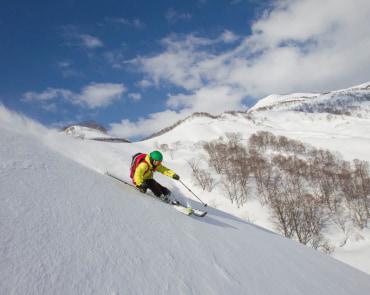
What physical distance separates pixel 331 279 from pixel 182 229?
4048mm

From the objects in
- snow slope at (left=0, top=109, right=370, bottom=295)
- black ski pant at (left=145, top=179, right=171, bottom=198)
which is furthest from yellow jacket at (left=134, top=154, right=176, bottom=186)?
snow slope at (left=0, top=109, right=370, bottom=295)

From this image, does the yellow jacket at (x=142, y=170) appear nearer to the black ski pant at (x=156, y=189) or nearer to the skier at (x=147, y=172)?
the skier at (x=147, y=172)

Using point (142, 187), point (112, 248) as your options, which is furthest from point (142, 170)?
point (112, 248)

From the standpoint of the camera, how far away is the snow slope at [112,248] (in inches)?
92.2

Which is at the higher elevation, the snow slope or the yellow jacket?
the yellow jacket

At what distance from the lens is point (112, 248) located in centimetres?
312

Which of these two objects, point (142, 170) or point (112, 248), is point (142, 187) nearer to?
point (142, 170)

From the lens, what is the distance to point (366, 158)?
92.6 m

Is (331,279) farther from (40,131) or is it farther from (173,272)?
(40,131)

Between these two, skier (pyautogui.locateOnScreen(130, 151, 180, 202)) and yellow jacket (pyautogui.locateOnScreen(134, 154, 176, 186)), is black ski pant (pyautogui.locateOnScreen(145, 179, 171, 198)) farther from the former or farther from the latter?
yellow jacket (pyautogui.locateOnScreen(134, 154, 176, 186))

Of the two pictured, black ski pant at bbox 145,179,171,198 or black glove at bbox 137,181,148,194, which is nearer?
black glove at bbox 137,181,148,194

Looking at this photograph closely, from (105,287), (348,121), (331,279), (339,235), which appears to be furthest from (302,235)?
(348,121)

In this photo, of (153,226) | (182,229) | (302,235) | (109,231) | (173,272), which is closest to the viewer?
(173,272)

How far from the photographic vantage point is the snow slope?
2342mm
